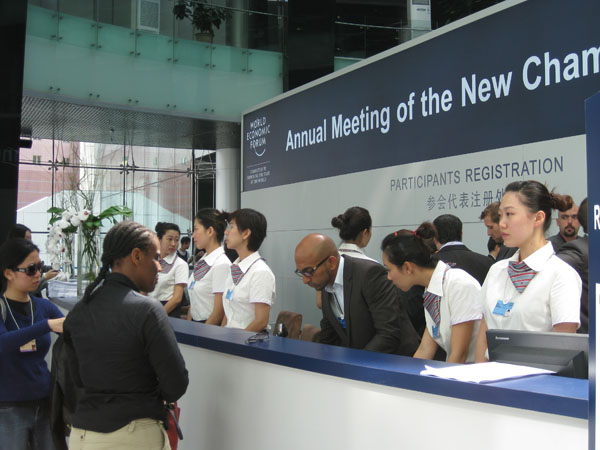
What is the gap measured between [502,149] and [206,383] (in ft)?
9.08

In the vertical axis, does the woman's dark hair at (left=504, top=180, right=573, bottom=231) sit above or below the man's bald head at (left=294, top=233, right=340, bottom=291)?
above

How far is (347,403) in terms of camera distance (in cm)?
215

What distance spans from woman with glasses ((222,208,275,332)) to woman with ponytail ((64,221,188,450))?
47.7 inches

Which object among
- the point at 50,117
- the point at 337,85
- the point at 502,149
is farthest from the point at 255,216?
the point at 50,117

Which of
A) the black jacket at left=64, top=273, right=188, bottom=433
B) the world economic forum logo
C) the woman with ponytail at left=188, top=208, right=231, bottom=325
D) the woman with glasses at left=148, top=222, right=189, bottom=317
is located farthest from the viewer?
the world economic forum logo

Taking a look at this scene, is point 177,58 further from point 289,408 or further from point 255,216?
point 289,408

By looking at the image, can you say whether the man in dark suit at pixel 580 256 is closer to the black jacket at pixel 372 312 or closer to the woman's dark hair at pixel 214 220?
the black jacket at pixel 372 312

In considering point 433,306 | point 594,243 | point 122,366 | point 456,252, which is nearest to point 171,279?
point 456,252

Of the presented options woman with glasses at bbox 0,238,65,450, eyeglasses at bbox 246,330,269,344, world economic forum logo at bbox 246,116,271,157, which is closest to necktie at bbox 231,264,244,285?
eyeglasses at bbox 246,330,269,344

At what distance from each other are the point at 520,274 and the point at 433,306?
0.43 m

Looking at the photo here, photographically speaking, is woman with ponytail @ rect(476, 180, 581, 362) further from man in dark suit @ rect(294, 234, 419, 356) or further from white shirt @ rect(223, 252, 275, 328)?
white shirt @ rect(223, 252, 275, 328)

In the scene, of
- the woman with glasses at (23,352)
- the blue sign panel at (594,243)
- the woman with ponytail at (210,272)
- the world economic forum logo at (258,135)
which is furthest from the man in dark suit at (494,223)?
the world economic forum logo at (258,135)

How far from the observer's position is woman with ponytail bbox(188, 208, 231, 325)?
4.05 m

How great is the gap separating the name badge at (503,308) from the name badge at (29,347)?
2.00m
